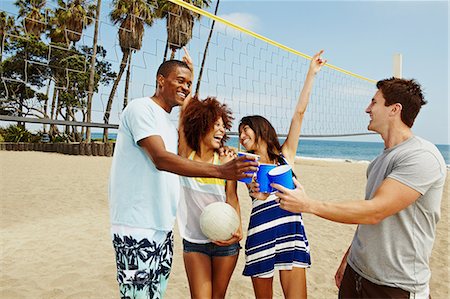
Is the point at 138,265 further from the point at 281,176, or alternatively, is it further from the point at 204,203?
the point at 281,176

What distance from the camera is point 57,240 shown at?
17.5 ft

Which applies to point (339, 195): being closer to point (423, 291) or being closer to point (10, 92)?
point (423, 291)

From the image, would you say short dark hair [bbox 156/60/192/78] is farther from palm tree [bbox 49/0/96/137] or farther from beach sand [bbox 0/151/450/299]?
palm tree [bbox 49/0/96/137]

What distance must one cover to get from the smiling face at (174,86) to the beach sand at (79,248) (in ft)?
7.22

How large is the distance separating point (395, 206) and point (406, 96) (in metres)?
0.45

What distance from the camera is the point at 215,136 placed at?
2.30m

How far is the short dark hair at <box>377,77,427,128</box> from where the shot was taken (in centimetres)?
172

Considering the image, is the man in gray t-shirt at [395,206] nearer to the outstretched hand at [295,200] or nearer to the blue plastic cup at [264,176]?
the outstretched hand at [295,200]

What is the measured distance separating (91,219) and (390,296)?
5.51 m

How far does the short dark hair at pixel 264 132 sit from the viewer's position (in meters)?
2.35

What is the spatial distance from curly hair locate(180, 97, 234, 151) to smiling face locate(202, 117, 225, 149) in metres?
0.01

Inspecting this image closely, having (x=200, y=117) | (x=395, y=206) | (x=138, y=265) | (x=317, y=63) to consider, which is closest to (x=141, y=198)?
(x=138, y=265)

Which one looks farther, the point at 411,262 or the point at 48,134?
the point at 48,134

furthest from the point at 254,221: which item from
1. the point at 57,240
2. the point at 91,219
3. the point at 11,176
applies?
the point at 11,176
